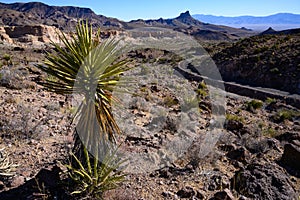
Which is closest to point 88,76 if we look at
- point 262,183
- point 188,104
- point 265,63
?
point 262,183

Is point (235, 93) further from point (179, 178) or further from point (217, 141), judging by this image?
point (179, 178)

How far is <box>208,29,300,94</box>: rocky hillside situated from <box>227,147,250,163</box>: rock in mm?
18479

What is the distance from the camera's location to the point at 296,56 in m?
28.1

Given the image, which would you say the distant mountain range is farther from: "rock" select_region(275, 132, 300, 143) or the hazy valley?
"rock" select_region(275, 132, 300, 143)

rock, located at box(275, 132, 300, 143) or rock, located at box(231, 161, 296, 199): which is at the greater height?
rock, located at box(231, 161, 296, 199)

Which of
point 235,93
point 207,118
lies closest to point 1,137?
point 207,118

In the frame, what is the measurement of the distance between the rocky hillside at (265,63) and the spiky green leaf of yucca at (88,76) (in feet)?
72.5

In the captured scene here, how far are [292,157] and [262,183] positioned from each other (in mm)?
2107

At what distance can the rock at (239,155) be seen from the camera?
684 cm

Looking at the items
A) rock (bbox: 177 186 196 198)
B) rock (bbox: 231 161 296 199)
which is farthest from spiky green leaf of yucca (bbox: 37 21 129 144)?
rock (bbox: 231 161 296 199)

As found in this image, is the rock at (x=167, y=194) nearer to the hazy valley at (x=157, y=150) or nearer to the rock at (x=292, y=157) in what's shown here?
the hazy valley at (x=157, y=150)

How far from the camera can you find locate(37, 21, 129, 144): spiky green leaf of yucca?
4.26 m

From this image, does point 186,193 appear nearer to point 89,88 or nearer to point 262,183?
point 262,183

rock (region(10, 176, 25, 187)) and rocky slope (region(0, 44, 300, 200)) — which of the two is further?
rocky slope (region(0, 44, 300, 200))
